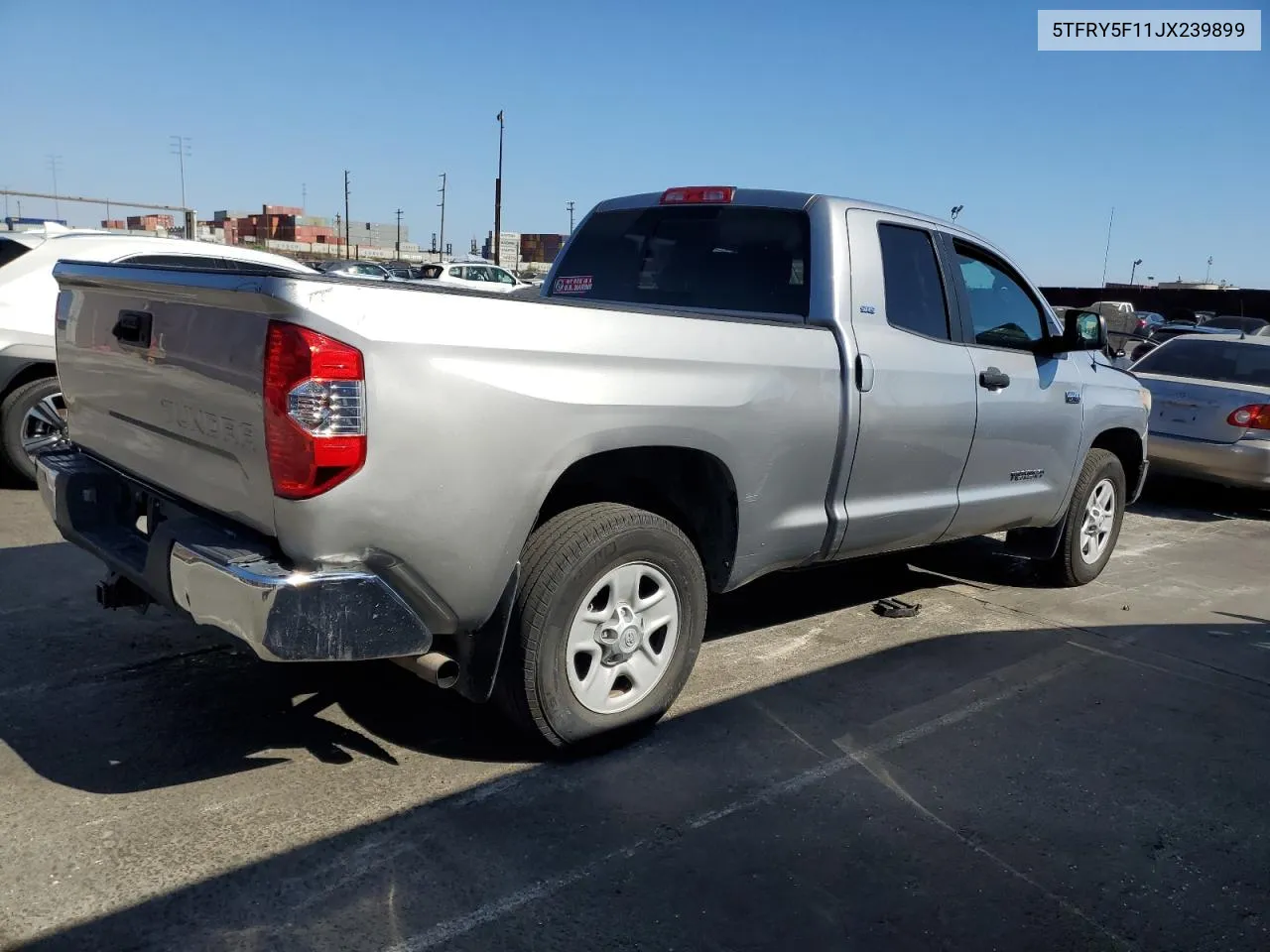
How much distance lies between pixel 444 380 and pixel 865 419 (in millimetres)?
1939

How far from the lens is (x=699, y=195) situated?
468 centimetres

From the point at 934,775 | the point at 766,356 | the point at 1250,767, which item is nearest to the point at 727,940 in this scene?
the point at 934,775

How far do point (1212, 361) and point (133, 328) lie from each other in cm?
912

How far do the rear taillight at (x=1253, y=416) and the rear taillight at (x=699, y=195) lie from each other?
5920 mm

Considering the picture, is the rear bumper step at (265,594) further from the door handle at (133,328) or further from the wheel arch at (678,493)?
the wheel arch at (678,493)

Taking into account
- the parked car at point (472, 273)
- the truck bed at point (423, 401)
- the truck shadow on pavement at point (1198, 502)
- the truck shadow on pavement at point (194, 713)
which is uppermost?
the parked car at point (472, 273)

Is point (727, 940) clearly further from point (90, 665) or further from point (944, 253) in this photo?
point (944, 253)

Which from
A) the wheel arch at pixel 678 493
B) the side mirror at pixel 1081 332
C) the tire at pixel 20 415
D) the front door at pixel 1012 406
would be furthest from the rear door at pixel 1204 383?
the tire at pixel 20 415

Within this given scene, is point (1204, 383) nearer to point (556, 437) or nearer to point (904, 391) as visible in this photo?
point (904, 391)

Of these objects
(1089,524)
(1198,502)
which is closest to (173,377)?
(1089,524)

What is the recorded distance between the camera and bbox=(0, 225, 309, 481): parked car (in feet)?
21.1

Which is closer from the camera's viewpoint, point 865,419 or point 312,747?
point 312,747

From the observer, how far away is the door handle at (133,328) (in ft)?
10.3

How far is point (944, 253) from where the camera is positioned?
480cm
